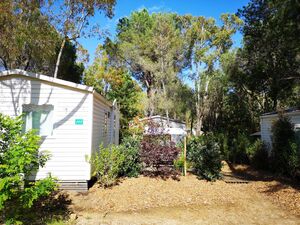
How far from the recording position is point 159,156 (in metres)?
8.94

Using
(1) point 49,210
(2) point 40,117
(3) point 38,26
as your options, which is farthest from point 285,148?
(3) point 38,26

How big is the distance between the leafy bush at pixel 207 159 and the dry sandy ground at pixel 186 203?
407 mm

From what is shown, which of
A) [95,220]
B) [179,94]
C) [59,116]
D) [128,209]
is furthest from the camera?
[179,94]

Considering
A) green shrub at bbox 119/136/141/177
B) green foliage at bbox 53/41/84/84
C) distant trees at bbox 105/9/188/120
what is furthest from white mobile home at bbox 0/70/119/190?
distant trees at bbox 105/9/188/120

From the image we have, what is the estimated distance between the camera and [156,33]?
2853cm

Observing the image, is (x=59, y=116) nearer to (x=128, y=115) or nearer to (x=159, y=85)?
(x=128, y=115)

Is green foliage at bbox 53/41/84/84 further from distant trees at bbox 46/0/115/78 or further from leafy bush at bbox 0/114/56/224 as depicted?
leafy bush at bbox 0/114/56/224

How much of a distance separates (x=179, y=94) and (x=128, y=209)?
896 inches

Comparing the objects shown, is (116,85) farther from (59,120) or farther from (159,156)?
(59,120)

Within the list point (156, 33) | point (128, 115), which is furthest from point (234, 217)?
point (156, 33)

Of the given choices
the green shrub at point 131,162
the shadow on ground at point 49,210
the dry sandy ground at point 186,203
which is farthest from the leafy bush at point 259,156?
the shadow on ground at point 49,210

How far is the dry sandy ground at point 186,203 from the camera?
574 centimetres

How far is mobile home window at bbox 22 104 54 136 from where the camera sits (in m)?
7.53

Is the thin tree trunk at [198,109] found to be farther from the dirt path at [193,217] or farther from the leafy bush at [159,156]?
the dirt path at [193,217]
